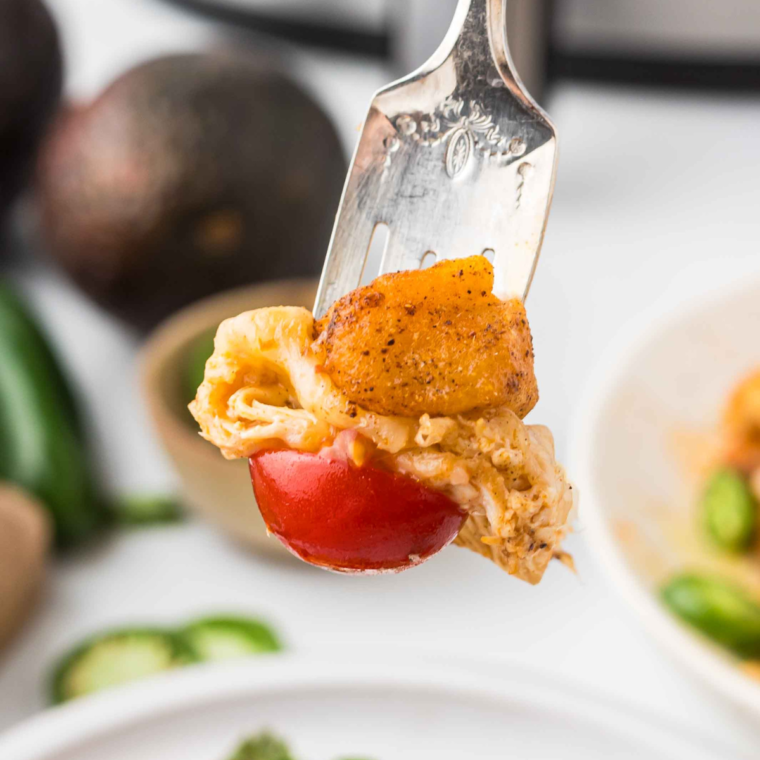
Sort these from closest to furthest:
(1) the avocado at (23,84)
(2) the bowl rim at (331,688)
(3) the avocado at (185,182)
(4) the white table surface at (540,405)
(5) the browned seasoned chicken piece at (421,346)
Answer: (5) the browned seasoned chicken piece at (421,346) → (2) the bowl rim at (331,688) → (4) the white table surface at (540,405) → (3) the avocado at (185,182) → (1) the avocado at (23,84)

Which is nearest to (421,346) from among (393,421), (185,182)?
(393,421)

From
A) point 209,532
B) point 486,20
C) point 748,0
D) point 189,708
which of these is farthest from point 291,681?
point 748,0

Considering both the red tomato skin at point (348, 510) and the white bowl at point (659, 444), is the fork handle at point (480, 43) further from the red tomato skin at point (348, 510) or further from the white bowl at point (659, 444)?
the white bowl at point (659, 444)

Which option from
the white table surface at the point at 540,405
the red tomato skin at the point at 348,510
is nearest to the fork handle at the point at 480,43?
the red tomato skin at the point at 348,510

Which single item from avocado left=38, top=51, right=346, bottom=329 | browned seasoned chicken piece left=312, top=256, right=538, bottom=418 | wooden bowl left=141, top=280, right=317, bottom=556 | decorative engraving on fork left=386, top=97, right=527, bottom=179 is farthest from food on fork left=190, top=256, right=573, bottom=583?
avocado left=38, top=51, right=346, bottom=329

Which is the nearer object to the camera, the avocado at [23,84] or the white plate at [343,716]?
the white plate at [343,716]

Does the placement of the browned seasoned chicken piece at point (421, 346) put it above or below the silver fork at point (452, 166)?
below

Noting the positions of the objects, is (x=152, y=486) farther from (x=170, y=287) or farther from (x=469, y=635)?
(x=469, y=635)
